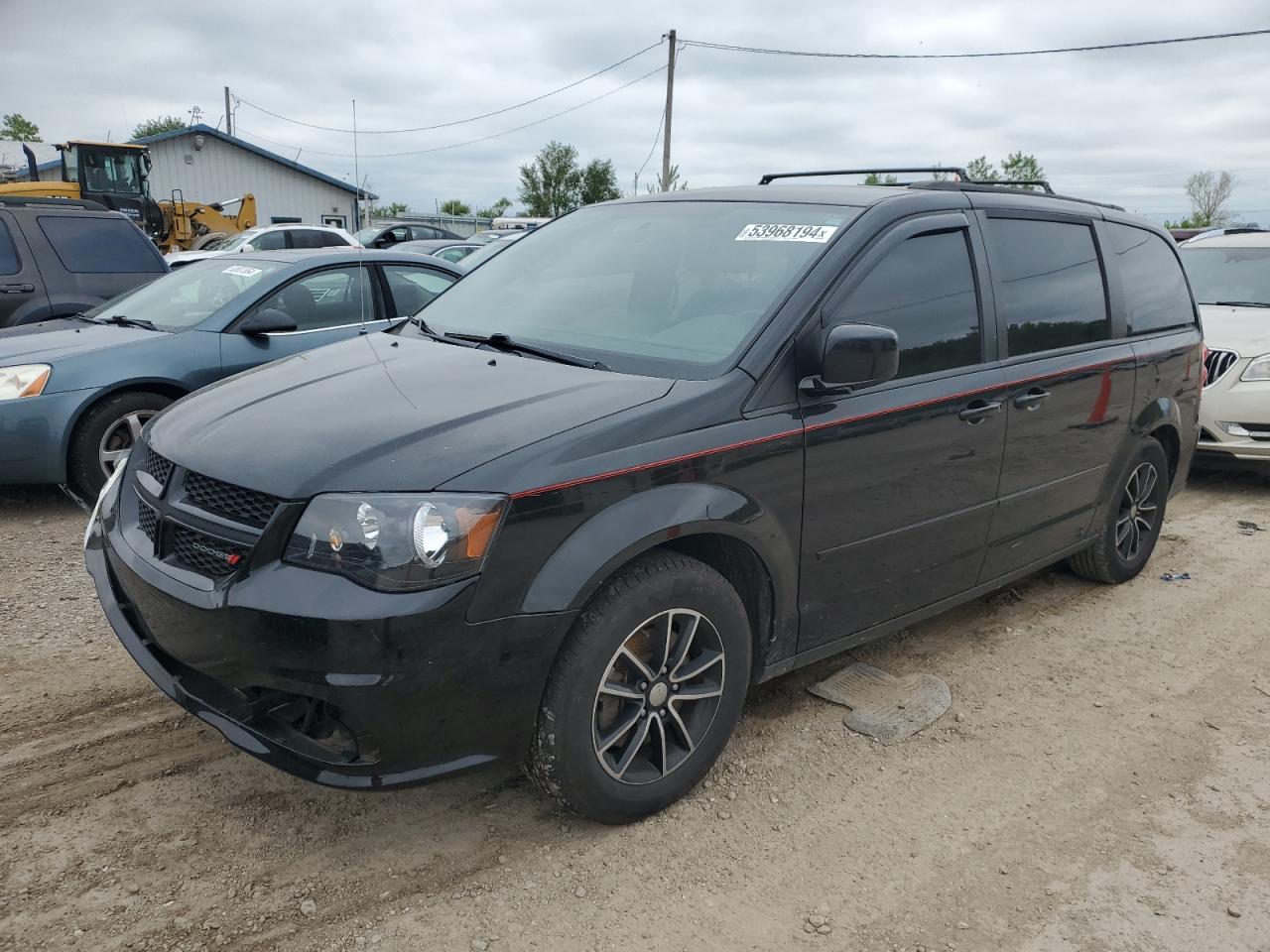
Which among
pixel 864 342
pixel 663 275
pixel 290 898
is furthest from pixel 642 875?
pixel 663 275

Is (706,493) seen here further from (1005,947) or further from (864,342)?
(1005,947)

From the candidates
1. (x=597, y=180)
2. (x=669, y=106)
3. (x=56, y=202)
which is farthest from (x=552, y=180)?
(x=56, y=202)

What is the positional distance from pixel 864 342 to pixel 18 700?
321 centimetres

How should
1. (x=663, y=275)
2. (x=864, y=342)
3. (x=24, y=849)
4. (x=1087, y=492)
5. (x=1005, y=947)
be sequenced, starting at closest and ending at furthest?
(x=1005, y=947)
(x=24, y=849)
(x=864, y=342)
(x=663, y=275)
(x=1087, y=492)

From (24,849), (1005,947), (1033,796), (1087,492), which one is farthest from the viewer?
(1087,492)

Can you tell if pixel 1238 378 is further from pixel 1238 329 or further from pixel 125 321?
pixel 125 321

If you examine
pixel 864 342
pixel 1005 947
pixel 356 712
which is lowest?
pixel 1005 947

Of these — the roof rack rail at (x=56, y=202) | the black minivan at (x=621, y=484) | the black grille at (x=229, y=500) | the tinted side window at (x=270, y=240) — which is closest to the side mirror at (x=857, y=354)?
the black minivan at (x=621, y=484)

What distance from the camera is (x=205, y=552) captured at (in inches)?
101

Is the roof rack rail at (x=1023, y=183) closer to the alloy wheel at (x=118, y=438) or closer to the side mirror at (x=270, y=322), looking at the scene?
the side mirror at (x=270, y=322)

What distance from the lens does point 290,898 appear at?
2566 mm

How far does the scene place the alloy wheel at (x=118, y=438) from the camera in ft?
18.8

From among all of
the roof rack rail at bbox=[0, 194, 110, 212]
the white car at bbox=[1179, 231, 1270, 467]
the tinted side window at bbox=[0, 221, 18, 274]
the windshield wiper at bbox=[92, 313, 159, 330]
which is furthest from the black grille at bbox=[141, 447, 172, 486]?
the white car at bbox=[1179, 231, 1270, 467]

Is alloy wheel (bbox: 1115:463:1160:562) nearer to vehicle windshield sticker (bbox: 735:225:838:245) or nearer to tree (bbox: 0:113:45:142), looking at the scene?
vehicle windshield sticker (bbox: 735:225:838:245)
